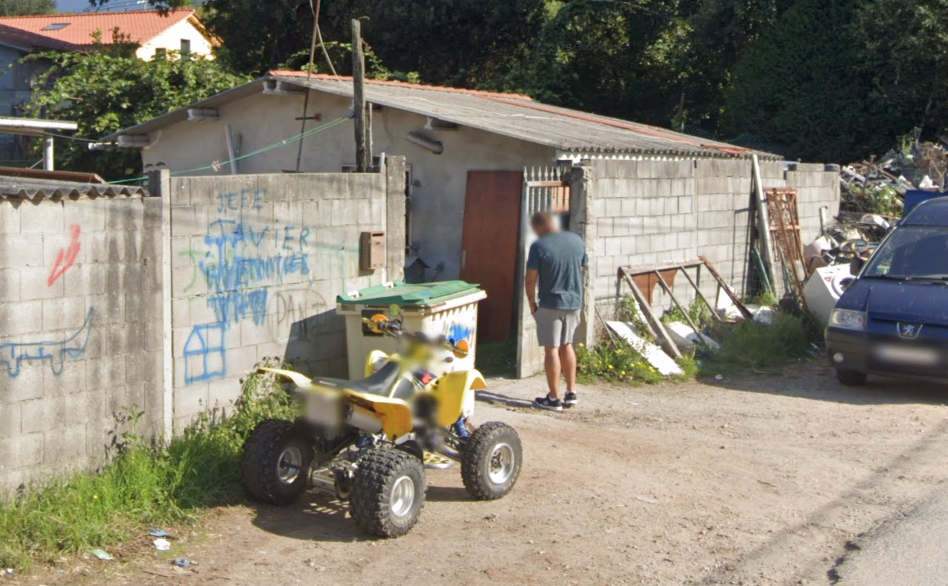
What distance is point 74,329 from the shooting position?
5.81 m

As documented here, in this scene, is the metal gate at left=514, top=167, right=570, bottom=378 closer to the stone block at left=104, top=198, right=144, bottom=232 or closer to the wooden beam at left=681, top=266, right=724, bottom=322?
the wooden beam at left=681, top=266, right=724, bottom=322

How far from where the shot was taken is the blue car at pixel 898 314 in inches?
361

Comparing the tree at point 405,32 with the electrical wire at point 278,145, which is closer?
the electrical wire at point 278,145

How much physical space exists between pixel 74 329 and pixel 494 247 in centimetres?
571

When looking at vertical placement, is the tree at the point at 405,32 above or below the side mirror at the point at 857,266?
above

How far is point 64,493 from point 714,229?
9.22 m

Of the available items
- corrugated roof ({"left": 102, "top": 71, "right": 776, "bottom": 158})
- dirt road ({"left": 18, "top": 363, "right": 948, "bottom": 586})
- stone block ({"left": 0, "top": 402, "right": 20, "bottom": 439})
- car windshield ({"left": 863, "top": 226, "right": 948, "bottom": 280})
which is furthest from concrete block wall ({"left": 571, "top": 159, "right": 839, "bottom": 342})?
stone block ({"left": 0, "top": 402, "right": 20, "bottom": 439})

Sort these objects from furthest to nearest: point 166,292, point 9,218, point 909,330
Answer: point 909,330, point 166,292, point 9,218

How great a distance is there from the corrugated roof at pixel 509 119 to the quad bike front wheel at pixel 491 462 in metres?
5.07

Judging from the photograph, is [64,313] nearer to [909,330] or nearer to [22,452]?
[22,452]

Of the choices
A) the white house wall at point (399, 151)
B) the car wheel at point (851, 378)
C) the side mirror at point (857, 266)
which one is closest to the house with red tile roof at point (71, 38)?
the white house wall at point (399, 151)

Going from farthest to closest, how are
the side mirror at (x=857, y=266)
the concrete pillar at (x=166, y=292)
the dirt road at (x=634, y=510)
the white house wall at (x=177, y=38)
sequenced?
the white house wall at (x=177, y=38) < the side mirror at (x=857, y=266) < the concrete pillar at (x=166, y=292) < the dirt road at (x=634, y=510)

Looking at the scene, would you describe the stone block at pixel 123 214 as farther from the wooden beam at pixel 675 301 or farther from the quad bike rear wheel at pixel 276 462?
the wooden beam at pixel 675 301

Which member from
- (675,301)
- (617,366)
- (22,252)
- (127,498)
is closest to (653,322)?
(675,301)
